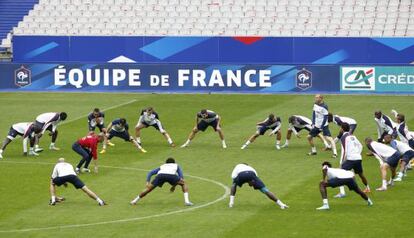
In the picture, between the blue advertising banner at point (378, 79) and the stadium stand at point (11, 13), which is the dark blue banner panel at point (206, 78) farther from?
the stadium stand at point (11, 13)

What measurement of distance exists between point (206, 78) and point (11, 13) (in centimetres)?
1975

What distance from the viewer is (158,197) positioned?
120 ft

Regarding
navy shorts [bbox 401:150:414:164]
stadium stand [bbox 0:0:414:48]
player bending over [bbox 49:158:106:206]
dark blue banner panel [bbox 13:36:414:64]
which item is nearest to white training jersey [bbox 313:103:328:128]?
navy shorts [bbox 401:150:414:164]

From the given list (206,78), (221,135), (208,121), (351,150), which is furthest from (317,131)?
(206,78)

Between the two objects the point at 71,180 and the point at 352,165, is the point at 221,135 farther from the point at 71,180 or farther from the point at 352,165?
the point at 71,180

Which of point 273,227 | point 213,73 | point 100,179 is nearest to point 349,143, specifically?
point 273,227

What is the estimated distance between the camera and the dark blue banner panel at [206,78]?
62938mm

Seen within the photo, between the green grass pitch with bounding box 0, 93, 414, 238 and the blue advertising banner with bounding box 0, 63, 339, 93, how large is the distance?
433 centimetres

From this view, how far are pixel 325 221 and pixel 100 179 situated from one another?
33.7 ft

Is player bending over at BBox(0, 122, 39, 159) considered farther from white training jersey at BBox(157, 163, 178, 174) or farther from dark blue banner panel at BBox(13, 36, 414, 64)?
dark blue banner panel at BBox(13, 36, 414, 64)

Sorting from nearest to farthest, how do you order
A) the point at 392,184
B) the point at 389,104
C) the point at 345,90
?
1. the point at 392,184
2. the point at 389,104
3. the point at 345,90

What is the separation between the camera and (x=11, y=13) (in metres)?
78.4

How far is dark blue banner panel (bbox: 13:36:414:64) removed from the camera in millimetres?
Answer: 69312

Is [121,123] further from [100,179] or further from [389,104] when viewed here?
[389,104]
